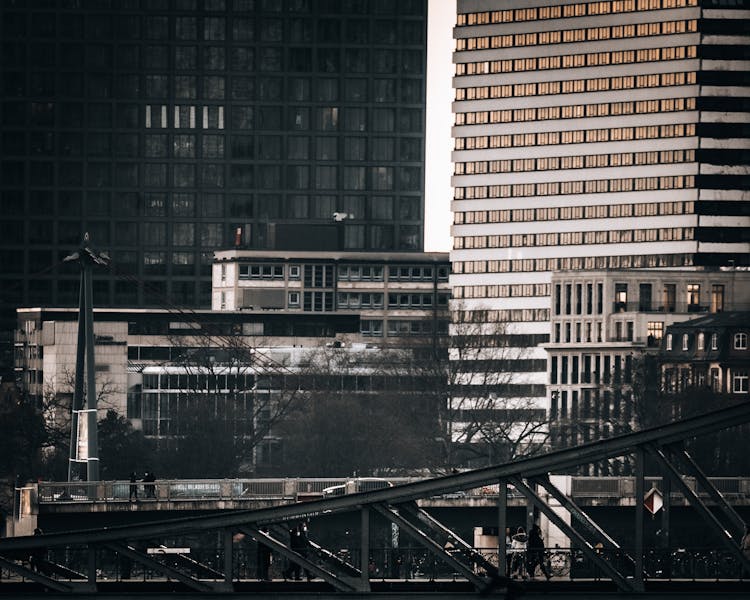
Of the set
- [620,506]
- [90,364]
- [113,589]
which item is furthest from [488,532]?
[113,589]

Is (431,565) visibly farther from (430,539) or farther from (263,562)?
(263,562)

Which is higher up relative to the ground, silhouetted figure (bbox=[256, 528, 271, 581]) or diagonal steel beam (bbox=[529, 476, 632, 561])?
diagonal steel beam (bbox=[529, 476, 632, 561])

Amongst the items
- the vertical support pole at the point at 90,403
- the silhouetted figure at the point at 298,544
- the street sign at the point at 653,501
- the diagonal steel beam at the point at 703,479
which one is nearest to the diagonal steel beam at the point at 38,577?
the silhouetted figure at the point at 298,544

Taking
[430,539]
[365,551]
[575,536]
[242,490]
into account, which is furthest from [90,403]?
[575,536]

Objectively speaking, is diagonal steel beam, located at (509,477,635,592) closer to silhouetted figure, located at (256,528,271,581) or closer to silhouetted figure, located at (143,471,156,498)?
silhouetted figure, located at (256,528,271,581)

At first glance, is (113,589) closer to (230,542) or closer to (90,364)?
(230,542)

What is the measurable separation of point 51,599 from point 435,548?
1139cm

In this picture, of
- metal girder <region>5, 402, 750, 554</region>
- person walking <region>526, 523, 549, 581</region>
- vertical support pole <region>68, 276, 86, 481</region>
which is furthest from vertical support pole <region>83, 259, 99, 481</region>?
metal girder <region>5, 402, 750, 554</region>

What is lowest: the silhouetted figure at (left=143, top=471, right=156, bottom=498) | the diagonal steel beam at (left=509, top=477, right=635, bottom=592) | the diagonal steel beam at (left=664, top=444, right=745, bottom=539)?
the silhouetted figure at (left=143, top=471, right=156, bottom=498)

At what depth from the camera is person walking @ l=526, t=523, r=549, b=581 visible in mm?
89125

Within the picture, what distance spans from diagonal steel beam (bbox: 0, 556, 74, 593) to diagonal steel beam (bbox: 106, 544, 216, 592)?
176cm

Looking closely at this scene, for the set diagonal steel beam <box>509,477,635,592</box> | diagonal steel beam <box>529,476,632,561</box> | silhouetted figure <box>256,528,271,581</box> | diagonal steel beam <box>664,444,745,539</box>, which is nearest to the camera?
diagonal steel beam <box>509,477,635,592</box>

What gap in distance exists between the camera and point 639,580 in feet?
287

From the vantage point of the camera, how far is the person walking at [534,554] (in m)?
89.1
